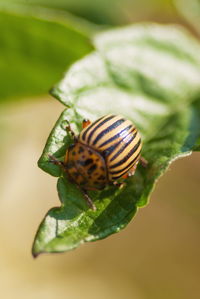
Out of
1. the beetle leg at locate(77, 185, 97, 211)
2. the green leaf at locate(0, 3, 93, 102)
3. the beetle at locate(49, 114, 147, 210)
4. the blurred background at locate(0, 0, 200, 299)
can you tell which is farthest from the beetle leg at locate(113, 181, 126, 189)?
the blurred background at locate(0, 0, 200, 299)

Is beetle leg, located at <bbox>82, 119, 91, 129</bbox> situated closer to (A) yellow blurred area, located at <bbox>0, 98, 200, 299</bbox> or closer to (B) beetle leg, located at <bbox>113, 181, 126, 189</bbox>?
(B) beetle leg, located at <bbox>113, 181, 126, 189</bbox>

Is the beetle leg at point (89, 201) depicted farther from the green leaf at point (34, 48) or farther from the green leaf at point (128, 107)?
the green leaf at point (34, 48)

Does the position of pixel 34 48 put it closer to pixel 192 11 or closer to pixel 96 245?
pixel 192 11

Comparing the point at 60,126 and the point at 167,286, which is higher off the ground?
the point at 60,126

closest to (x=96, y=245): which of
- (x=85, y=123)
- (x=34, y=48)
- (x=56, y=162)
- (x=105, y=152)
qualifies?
(x=34, y=48)

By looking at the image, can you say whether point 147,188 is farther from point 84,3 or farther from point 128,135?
point 84,3

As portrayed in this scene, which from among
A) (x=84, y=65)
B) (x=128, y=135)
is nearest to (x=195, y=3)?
(x=84, y=65)
